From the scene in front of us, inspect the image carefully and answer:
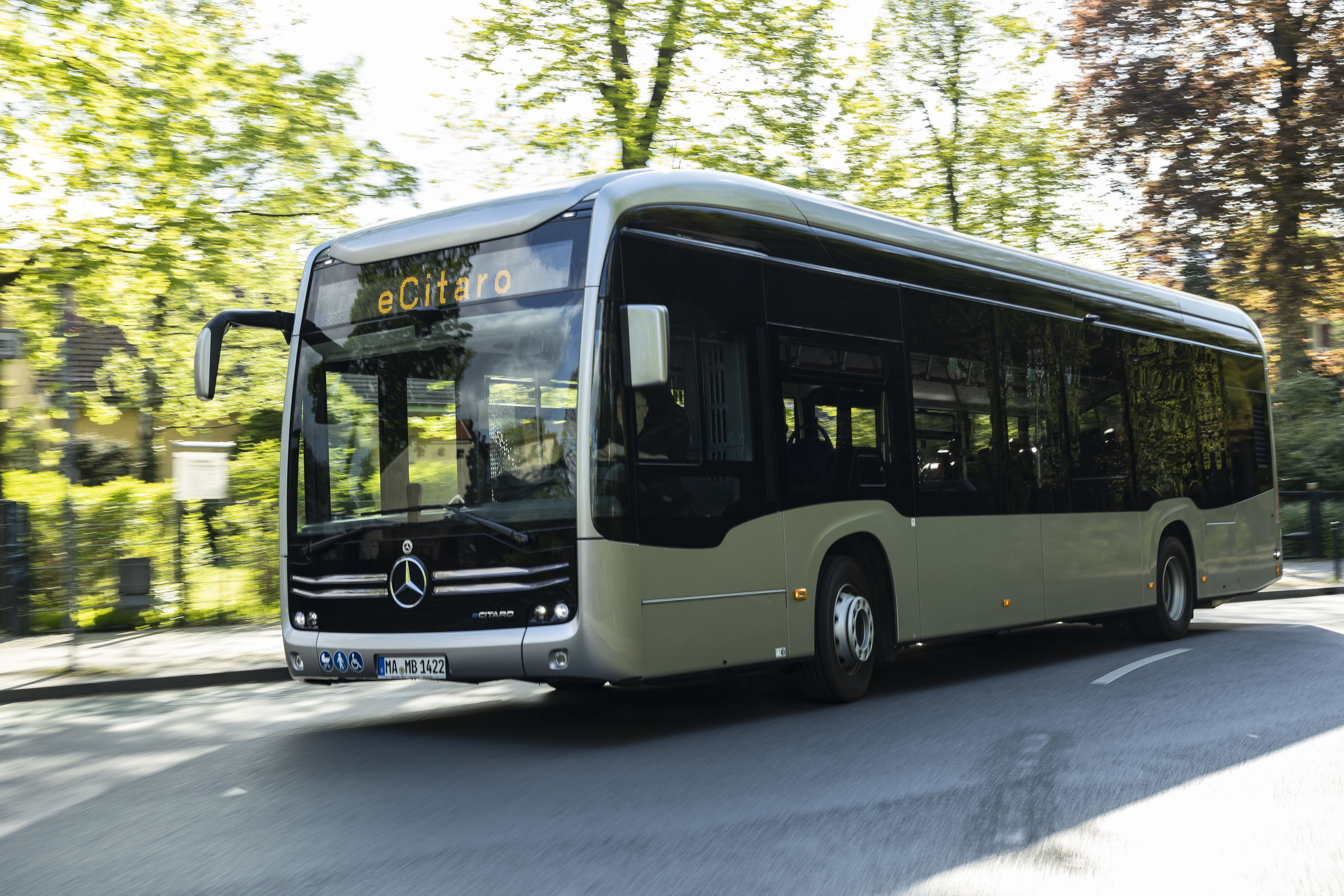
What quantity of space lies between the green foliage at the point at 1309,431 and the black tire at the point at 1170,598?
1691cm

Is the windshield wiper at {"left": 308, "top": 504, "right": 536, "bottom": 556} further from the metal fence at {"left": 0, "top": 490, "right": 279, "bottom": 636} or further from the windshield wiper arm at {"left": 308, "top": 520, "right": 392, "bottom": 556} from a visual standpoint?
the metal fence at {"left": 0, "top": 490, "right": 279, "bottom": 636}

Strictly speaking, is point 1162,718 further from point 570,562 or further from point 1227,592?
point 1227,592

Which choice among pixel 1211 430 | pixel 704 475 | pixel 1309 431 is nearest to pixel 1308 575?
pixel 1309 431

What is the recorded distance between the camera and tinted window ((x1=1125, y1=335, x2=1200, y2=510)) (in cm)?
1339

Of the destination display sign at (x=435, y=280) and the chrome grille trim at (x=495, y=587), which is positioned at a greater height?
the destination display sign at (x=435, y=280)

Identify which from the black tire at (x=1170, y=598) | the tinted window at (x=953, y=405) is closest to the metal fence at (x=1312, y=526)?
the black tire at (x=1170, y=598)

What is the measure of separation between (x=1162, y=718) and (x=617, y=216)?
4.68 metres

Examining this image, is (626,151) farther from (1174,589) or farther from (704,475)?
(704,475)

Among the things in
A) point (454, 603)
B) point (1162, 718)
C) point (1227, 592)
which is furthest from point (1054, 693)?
point (1227, 592)

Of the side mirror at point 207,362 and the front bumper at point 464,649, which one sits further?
the side mirror at point 207,362

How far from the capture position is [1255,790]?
21.1 ft

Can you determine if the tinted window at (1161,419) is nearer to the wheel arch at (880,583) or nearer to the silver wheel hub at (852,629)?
the wheel arch at (880,583)

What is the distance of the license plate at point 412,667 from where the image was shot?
7.72m

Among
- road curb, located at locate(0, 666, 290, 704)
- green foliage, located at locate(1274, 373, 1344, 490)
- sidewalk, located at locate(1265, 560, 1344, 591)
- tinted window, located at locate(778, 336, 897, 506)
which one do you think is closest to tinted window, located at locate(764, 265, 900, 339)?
tinted window, located at locate(778, 336, 897, 506)
